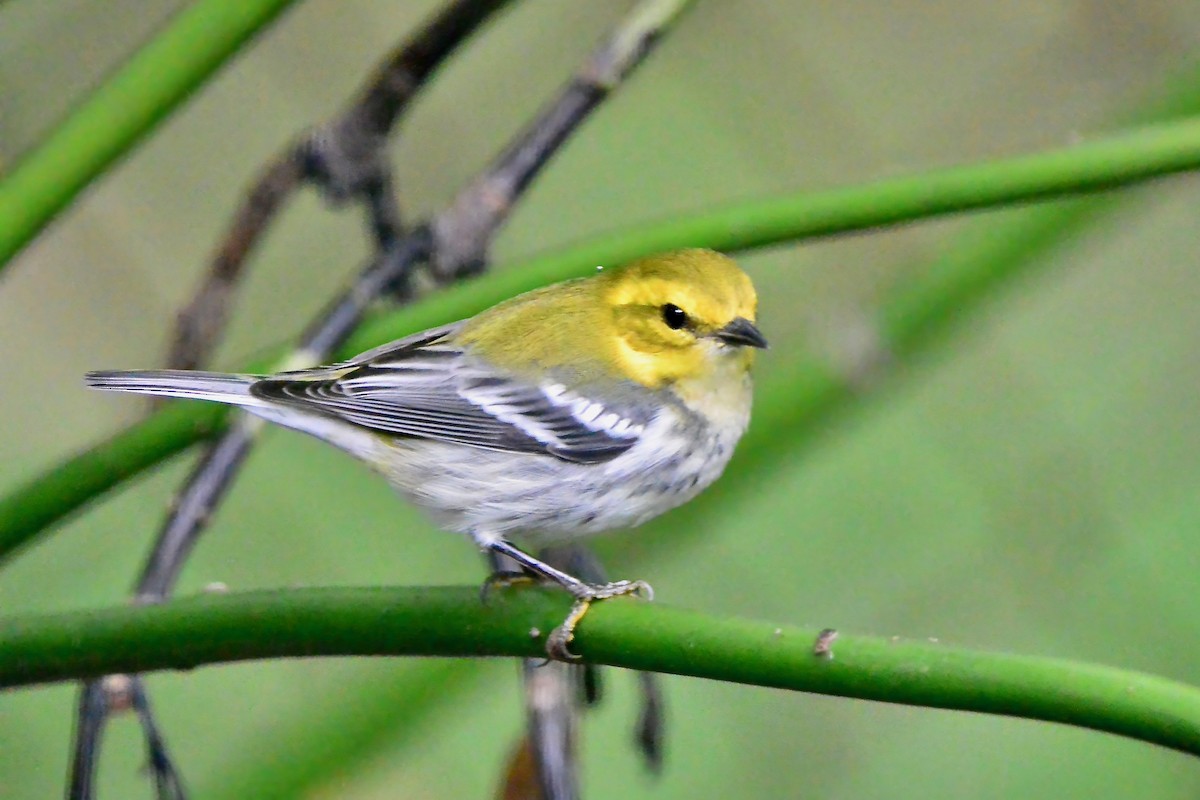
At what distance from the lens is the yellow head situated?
1.82 metres

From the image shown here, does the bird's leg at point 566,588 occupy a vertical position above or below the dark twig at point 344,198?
below

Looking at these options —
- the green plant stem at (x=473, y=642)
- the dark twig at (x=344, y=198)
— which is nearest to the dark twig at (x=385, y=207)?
the dark twig at (x=344, y=198)

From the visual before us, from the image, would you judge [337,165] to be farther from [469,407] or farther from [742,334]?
[742,334]

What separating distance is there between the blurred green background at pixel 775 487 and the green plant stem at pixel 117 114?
188 cm

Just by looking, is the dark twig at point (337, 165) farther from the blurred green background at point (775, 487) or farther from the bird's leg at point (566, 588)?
the blurred green background at point (775, 487)

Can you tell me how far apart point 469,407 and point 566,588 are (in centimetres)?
47

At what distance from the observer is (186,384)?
161 centimetres

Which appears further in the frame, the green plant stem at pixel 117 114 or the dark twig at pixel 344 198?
the dark twig at pixel 344 198

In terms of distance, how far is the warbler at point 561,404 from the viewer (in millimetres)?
1783

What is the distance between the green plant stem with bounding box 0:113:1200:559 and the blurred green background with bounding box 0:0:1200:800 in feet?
6.17

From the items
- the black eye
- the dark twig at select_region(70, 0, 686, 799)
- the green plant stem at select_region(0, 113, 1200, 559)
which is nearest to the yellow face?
the black eye

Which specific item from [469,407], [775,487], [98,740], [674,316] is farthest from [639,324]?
[775,487]

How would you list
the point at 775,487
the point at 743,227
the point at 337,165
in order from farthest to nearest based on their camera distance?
the point at 775,487
the point at 337,165
the point at 743,227

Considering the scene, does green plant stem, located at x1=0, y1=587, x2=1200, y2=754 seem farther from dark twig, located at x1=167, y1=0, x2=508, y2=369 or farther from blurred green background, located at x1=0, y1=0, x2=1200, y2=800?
blurred green background, located at x1=0, y1=0, x2=1200, y2=800
